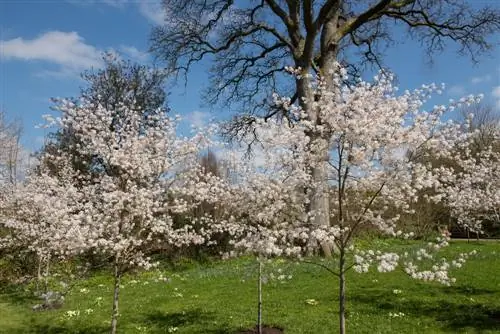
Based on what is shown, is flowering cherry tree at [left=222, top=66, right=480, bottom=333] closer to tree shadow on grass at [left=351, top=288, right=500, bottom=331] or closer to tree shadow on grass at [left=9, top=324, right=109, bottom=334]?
tree shadow on grass at [left=351, top=288, right=500, bottom=331]

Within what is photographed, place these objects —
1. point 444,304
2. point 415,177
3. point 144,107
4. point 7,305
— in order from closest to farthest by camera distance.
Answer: point 415,177, point 444,304, point 7,305, point 144,107

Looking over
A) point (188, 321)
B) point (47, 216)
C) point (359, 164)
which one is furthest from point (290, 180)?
point (47, 216)

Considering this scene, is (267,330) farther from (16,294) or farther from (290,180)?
(16,294)

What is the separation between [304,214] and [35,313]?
8.76m

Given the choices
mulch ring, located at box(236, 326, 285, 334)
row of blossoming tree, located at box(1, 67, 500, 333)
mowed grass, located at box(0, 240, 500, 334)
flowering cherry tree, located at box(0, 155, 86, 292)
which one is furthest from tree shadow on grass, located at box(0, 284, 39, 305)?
mulch ring, located at box(236, 326, 285, 334)

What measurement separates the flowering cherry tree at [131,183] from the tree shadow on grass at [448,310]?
447 cm

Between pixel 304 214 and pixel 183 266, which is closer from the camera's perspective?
pixel 304 214

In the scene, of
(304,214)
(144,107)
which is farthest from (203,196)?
(144,107)

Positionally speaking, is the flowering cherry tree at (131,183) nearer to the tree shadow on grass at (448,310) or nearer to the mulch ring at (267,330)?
the mulch ring at (267,330)

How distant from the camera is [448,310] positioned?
9.01 meters

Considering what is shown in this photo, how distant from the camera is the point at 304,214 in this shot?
666 cm

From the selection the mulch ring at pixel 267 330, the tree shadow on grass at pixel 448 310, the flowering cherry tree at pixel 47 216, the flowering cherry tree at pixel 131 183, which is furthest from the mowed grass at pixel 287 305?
the flowering cherry tree at pixel 47 216

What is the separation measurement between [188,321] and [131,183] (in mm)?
3445

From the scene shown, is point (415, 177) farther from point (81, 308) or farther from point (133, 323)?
point (81, 308)
